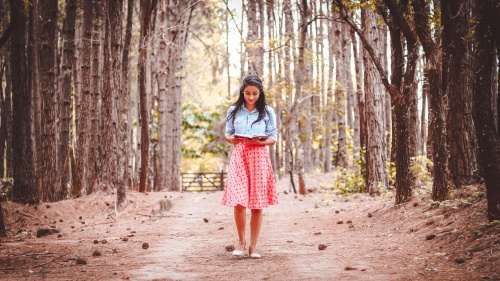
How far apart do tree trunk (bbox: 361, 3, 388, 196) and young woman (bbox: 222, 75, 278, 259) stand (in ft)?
19.8

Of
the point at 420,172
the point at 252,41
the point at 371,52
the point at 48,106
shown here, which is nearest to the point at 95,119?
the point at 48,106

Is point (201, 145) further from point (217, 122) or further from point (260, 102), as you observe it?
point (260, 102)

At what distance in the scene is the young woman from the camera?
5.21m

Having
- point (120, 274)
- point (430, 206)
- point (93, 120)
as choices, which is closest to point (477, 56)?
point (430, 206)

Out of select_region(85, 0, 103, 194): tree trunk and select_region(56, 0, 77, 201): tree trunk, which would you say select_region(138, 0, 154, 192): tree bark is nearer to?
select_region(85, 0, 103, 194): tree trunk

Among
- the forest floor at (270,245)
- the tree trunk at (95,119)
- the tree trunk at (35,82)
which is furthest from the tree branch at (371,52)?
the tree trunk at (95,119)

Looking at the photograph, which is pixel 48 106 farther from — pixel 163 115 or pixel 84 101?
pixel 163 115

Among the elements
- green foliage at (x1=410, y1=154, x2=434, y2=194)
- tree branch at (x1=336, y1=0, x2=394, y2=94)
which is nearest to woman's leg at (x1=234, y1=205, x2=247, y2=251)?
tree branch at (x1=336, y1=0, x2=394, y2=94)

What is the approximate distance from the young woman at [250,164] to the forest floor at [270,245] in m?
0.40

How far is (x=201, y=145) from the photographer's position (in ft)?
103

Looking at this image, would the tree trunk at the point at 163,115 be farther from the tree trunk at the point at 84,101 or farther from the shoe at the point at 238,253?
the shoe at the point at 238,253

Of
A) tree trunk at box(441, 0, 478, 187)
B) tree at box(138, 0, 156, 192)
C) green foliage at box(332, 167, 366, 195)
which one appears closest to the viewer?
tree trunk at box(441, 0, 478, 187)

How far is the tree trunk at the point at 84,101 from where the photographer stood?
10875mm

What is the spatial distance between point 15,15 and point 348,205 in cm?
697
